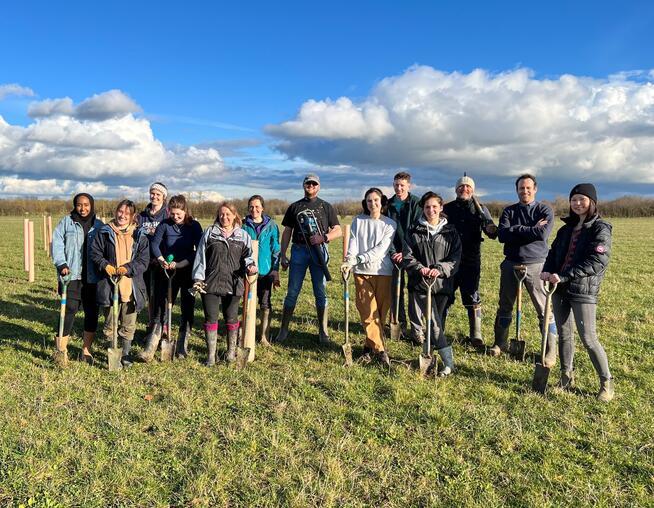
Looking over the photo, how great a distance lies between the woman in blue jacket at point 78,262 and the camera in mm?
6352

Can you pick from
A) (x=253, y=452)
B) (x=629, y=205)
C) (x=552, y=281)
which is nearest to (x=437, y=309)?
(x=552, y=281)

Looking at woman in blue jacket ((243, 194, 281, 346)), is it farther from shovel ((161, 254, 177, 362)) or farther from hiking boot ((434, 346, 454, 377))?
hiking boot ((434, 346, 454, 377))

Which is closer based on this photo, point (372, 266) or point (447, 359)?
point (447, 359)

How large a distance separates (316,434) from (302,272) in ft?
10.9

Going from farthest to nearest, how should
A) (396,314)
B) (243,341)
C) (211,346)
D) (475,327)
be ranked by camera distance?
1. (396,314)
2. (475,327)
3. (243,341)
4. (211,346)

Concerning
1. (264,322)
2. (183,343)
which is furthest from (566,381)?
(183,343)

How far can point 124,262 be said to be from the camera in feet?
21.2

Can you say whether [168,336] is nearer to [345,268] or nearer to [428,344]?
[345,268]

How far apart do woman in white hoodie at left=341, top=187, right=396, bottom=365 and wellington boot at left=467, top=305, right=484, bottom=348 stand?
5.43 feet

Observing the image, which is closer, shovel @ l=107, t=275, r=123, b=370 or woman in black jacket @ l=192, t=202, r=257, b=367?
shovel @ l=107, t=275, r=123, b=370

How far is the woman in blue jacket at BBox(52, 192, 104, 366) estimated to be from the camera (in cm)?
635

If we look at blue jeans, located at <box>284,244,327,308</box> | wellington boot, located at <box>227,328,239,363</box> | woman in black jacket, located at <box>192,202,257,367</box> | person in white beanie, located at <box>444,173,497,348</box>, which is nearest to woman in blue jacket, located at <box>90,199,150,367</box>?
woman in black jacket, located at <box>192,202,257,367</box>

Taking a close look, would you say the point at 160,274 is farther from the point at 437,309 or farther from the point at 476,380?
the point at 476,380

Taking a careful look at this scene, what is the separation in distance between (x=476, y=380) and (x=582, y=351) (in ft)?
7.46
